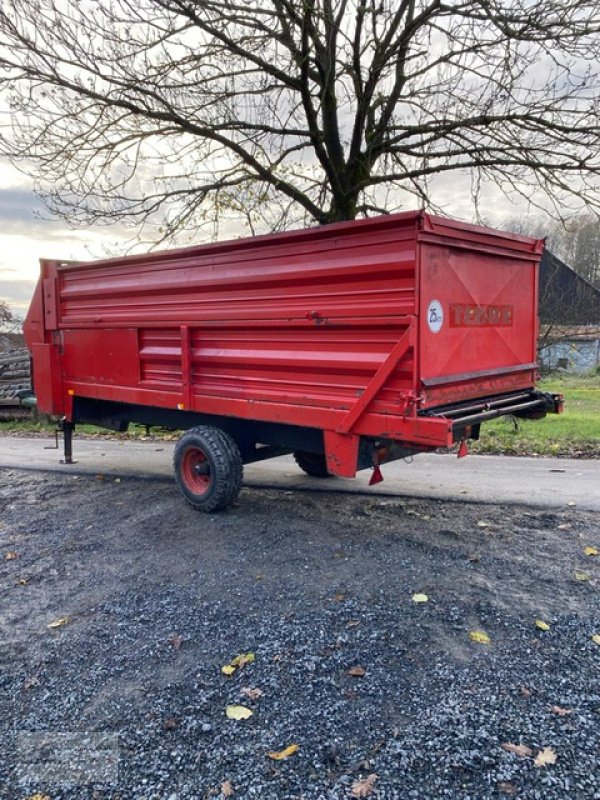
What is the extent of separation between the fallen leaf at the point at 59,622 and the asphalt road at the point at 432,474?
3086mm

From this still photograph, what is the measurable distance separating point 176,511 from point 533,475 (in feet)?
12.9

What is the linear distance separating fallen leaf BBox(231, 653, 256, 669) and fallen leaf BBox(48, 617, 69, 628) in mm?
1157

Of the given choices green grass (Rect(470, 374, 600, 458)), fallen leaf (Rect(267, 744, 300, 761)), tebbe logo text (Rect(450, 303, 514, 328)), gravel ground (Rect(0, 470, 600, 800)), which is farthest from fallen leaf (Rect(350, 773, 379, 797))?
green grass (Rect(470, 374, 600, 458))

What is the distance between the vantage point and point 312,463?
6.84m

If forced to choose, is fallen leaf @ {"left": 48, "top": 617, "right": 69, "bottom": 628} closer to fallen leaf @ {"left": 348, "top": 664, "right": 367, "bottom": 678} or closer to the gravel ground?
the gravel ground

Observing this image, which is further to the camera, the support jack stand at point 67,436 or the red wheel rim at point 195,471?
the support jack stand at point 67,436

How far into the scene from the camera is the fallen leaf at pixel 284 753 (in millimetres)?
2424

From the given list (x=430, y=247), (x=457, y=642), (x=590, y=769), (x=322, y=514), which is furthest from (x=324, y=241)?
(x=590, y=769)

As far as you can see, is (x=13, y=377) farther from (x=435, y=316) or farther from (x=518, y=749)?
(x=518, y=749)

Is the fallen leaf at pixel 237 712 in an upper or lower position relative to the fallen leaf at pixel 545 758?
upper

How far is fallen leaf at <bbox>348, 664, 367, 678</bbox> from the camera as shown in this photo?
2947 mm

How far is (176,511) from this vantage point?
5.67m

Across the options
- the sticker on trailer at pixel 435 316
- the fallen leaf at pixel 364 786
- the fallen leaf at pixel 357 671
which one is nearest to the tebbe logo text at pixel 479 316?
the sticker on trailer at pixel 435 316

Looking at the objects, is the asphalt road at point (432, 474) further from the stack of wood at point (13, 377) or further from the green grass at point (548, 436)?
the stack of wood at point (13, 377)
